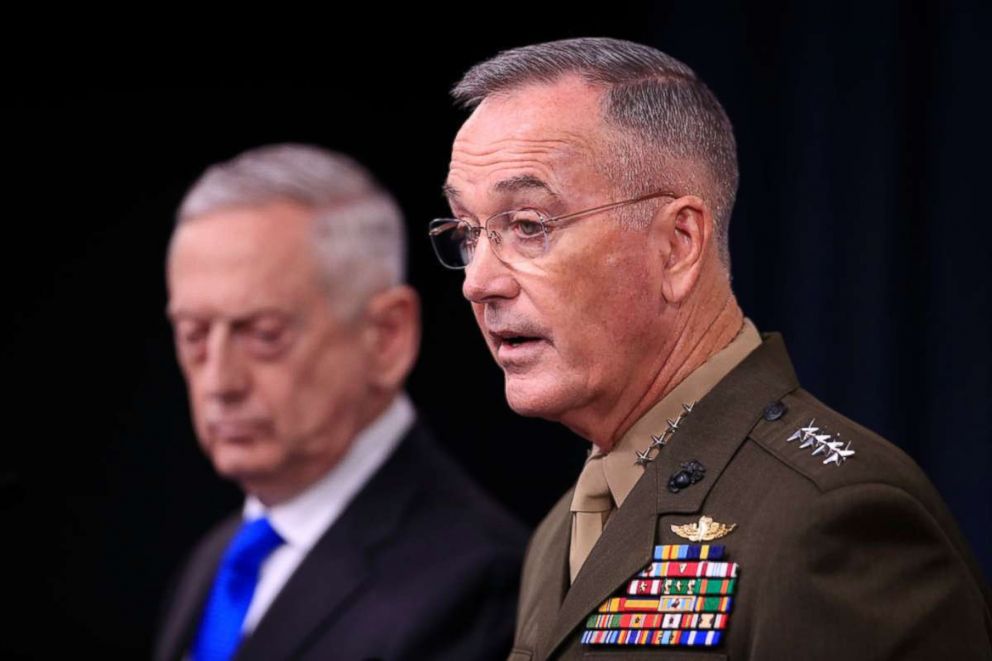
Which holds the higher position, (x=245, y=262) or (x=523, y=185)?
(x=523, y=185)

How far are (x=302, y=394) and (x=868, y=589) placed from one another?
1.90 metres

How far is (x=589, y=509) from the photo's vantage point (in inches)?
90.2

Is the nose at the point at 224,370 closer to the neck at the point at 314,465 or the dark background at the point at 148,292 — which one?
the neck at the point at 314,465

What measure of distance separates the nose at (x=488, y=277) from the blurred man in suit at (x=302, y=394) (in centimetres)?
111

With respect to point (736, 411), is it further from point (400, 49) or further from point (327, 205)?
point (400, 49)

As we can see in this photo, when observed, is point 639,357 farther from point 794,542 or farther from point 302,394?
point 302,394

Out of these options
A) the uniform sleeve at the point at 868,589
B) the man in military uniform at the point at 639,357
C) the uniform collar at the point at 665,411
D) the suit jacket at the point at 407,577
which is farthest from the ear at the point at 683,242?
the suit jacket at the point at 407,577

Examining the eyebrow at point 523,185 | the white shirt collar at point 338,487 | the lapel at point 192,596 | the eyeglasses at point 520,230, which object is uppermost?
the eyebrow at point 523,185

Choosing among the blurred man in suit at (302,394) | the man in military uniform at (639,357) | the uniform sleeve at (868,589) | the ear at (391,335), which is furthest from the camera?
the ear at (391,335)

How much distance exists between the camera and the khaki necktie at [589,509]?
228 centimetres

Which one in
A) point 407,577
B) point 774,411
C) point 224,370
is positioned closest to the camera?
point 774,411

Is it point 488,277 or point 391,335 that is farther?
point 391,335

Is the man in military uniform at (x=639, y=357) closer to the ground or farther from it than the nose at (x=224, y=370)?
farther from it

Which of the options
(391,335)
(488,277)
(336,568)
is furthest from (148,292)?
(488,277)
